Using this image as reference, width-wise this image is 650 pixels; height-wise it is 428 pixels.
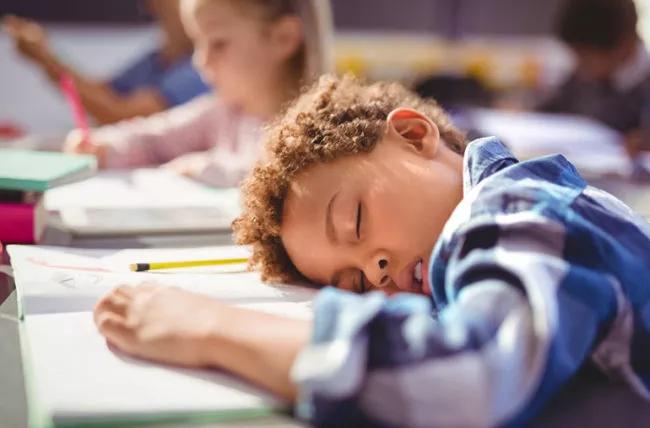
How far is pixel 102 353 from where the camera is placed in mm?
548

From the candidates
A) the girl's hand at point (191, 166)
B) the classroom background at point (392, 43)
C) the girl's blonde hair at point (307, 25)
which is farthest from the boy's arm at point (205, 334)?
the classroom background at point (392, 43)

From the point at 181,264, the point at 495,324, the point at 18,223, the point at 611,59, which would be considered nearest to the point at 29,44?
the point at 18,223

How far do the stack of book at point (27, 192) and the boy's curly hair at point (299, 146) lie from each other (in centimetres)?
23

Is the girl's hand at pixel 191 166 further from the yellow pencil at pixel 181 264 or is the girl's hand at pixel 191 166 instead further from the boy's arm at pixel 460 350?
the boy's arm at pixel 460 350

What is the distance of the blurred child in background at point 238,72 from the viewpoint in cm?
148

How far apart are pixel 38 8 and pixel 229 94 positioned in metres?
1.69

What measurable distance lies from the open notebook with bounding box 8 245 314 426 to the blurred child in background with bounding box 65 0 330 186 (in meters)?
0.68

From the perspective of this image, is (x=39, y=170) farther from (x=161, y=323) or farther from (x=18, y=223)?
(x=161, y=323)

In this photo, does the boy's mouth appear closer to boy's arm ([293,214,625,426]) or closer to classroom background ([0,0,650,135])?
boy's arm ([293,214,625,426])

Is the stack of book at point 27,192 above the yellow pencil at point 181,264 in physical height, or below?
above

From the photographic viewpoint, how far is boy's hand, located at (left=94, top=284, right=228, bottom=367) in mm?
517

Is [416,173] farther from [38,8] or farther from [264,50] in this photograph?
[38,8]

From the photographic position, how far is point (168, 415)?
46cm

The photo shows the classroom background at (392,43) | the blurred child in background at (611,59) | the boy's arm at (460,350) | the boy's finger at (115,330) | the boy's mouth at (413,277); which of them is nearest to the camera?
the boy's arm at (460,350)
